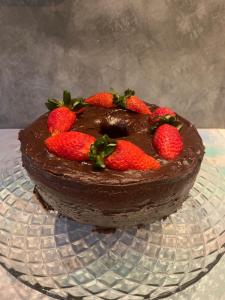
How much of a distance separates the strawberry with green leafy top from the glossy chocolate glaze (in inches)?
1.3

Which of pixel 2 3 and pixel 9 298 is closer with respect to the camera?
pixel 9 298

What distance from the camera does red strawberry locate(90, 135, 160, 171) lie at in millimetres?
1139

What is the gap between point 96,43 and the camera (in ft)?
6.09

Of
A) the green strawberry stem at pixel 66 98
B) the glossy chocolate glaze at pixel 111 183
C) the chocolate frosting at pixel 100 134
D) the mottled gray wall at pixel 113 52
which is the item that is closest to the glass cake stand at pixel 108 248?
the glossy chocolate glaze at pixel 111 183

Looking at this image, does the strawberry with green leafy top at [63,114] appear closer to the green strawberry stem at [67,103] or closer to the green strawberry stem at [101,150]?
the green strawberry stem at [67,103]

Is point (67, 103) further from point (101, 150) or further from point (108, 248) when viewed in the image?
point (108, 248)

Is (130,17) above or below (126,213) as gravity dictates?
above

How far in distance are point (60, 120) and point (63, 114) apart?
0.11ft

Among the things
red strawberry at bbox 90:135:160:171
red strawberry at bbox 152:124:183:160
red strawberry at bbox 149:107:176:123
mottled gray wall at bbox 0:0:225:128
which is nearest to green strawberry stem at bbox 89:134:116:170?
red strawberry at bbox 90:135:160:171

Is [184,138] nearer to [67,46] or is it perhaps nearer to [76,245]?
[76,245]

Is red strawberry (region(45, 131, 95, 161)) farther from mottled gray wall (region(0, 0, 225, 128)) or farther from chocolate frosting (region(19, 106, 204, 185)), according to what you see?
mottled gray wall (region(0, 0, 225, 128))

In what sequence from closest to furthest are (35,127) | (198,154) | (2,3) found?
1. (198,154)
2. (35,127)
3. (2,3)

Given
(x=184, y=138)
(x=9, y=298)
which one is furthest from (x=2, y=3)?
(x=9, y=298)

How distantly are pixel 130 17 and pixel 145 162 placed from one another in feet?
2.98
